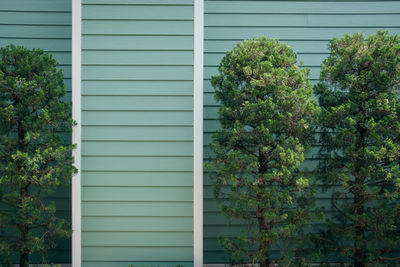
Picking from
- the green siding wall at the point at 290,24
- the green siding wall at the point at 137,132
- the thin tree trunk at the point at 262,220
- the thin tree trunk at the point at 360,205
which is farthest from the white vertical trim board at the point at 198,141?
the thin tree trunk at the point at 360,205

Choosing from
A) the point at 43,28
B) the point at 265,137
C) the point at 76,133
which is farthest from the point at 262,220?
the point at 43,28

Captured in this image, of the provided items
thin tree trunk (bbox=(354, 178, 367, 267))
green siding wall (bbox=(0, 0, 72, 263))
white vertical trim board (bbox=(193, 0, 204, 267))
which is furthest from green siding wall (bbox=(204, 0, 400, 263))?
green siding wall (bbox=(0, 0, 72, 263))

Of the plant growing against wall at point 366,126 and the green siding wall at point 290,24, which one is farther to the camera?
the green siding wall at point 290,24

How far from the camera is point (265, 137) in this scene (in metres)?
3.54

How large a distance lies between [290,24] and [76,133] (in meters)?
3.11

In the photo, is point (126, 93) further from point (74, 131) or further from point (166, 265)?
point (166, 265)

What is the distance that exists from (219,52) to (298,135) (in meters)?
1.69

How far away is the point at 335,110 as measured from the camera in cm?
A: 364

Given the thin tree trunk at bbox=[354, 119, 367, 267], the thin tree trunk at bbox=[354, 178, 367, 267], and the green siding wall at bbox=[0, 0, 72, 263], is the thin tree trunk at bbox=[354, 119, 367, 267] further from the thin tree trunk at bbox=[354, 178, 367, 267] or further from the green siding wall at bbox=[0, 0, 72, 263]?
the green siding wall at bbox=[0, 0, 72, 263]

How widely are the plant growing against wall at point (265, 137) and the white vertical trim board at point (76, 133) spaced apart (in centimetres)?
157

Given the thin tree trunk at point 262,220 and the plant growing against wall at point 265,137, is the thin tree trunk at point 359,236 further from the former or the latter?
the thin tree trunk at point 262,220

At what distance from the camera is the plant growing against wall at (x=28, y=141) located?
3619mm

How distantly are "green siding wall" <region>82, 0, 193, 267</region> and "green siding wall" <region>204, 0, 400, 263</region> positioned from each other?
0.68 meters

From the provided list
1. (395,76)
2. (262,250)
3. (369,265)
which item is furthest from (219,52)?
(369,265)
